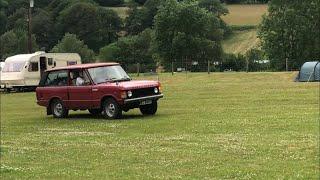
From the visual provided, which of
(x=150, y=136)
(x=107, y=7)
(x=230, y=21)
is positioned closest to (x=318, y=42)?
(x=230, y=21)

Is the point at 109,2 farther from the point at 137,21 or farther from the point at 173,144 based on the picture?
the point at 173,144

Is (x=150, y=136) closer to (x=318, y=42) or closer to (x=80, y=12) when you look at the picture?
(x=318, y=42)

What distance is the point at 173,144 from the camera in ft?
41.6

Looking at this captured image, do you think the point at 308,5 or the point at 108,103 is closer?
the point at 108,103

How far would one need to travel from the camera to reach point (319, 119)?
1592 centimetres

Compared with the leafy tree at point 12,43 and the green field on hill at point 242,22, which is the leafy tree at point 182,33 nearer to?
Answer: the green field on hill at point 242,22

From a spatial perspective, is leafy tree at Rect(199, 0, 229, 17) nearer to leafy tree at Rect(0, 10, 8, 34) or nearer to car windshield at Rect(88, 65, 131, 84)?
leafy tree at Rect(0, 10, 8, 34)

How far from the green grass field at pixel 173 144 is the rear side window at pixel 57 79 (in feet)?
3.97

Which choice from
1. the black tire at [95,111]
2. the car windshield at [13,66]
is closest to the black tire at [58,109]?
the black tire at [95,111]

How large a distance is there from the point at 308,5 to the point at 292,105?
6391 centimetres

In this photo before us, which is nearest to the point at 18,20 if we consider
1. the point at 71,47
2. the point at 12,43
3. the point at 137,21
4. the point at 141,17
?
the point at 12,43

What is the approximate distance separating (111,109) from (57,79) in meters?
2.72

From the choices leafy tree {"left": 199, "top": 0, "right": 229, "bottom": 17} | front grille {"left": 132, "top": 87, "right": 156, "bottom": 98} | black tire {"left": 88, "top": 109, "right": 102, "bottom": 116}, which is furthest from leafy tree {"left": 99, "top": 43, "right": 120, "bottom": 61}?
front grille {"left": 132, "top": 87, "right": 156, "bottom": 98}

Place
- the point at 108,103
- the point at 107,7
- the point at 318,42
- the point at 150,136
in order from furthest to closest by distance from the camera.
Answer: the point at 107,7
the point at 318,42
the point at 108,103
the point at 150,136
